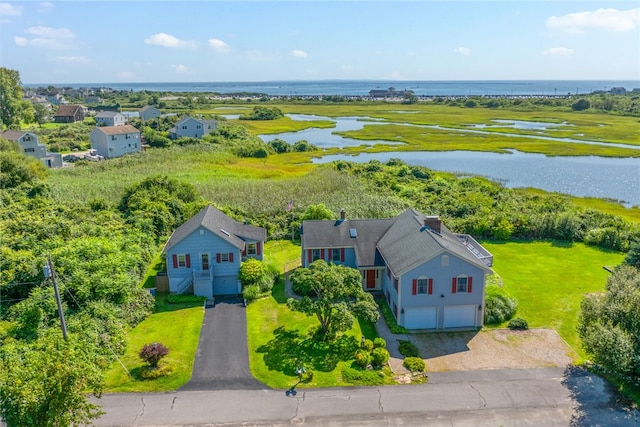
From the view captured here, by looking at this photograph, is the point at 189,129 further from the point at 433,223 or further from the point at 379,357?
the point at 379,357

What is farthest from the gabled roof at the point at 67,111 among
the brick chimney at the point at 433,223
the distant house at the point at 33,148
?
the brick chimney at the point at 433,223

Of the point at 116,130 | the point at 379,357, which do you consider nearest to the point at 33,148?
the point at 116,130

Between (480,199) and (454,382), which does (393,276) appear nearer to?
(454,382)

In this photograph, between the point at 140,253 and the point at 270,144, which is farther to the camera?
the point at 270,144

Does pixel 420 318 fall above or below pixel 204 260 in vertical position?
below

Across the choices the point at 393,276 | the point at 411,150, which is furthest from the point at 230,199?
the point at 411,150

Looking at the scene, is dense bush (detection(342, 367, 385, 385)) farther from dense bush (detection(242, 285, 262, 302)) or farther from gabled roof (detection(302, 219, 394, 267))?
dense bush (detection(242, 285, 262, 302))

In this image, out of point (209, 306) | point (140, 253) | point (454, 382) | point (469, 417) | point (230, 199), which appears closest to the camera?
point (469, 417)

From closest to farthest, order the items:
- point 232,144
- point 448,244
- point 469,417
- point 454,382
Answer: point 469,417
point 454,382
point 448,244
point 232,144
